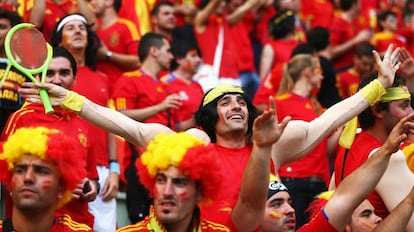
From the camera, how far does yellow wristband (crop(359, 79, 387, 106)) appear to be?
7602mm

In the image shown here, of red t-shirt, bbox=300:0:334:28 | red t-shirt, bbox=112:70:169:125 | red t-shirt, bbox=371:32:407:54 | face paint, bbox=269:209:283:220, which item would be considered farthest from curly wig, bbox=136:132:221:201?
red t-shirt, bbox=300:0:334:28

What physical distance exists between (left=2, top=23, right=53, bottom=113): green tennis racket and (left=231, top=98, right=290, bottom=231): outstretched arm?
140 cm

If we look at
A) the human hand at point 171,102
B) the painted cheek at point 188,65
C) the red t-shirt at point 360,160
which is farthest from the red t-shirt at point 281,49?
the red t-shirt at point 360,160

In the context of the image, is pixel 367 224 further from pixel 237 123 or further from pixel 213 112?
pixel 213 112

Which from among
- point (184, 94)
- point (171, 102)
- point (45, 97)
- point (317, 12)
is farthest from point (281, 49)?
point (45, 97)

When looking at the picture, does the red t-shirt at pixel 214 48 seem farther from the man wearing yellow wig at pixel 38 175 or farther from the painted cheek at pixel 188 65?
the man wearing yellow wig at pixel 38 175

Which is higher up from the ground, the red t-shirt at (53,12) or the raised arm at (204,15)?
the raised arm at (204,15)

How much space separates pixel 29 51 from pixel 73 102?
44 centimetres

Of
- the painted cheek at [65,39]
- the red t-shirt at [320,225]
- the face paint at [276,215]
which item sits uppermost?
the painted cheek at [65,39]

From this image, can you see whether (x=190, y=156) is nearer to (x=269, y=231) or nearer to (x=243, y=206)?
(x=243, y=206)

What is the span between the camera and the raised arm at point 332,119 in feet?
24.9

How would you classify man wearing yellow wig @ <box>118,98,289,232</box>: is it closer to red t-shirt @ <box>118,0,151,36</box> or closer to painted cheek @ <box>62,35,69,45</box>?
painted cheek @ <box>62,35,69,45</box>

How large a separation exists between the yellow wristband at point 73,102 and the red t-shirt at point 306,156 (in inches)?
130

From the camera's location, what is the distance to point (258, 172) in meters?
6.33
